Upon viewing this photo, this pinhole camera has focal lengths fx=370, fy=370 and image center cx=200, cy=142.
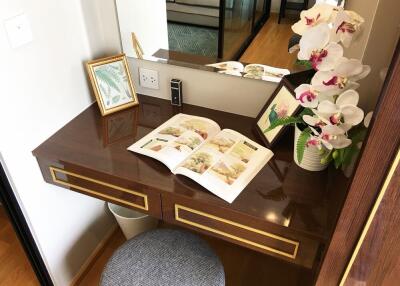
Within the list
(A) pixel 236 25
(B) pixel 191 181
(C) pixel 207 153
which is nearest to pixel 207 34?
(A) pixel 236 25

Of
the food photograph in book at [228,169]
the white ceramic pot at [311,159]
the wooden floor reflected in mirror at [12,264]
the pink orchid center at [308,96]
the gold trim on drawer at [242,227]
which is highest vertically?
the pink orchid center at [308,96]

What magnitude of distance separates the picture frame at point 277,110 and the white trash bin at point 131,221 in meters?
0.73

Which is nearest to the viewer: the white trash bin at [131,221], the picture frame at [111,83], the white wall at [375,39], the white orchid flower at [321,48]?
the white orchid flower at [321,48]

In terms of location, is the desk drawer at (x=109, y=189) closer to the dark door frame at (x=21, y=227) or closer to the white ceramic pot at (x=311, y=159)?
the dark door frame at (x=21, y=227)

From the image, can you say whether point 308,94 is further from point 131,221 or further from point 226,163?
point 131,221

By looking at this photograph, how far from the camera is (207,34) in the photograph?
1.57m

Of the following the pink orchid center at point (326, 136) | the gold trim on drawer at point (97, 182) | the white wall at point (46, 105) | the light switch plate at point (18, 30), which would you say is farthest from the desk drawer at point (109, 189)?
the pink orchid center at point (326, 136)

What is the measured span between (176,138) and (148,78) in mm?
394

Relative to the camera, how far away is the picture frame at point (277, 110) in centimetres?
128

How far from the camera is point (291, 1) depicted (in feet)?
4.28

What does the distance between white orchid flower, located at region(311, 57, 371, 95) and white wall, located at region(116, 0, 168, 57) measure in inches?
31.7

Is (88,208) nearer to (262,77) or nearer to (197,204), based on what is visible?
(197,204)

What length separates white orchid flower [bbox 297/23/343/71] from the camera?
3.07 ft

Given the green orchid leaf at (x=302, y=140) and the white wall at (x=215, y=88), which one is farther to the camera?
the white wall at (x=215, y=88)
